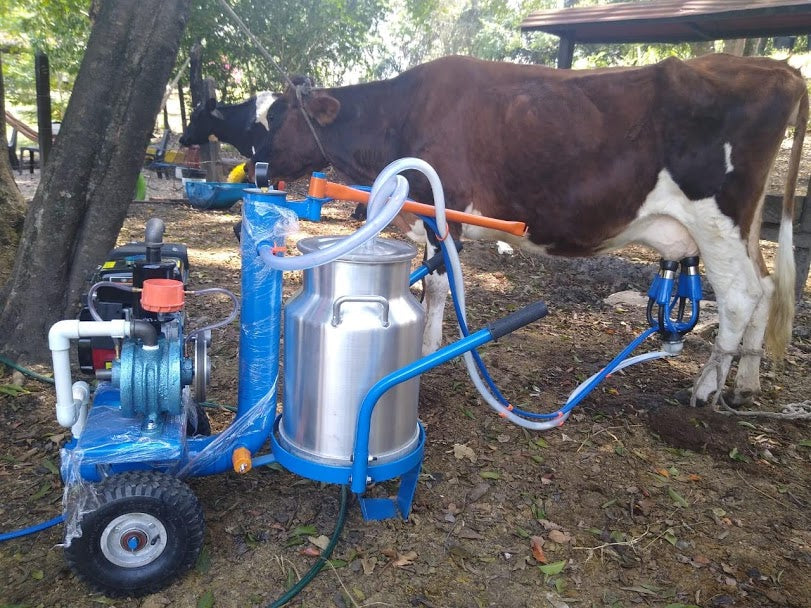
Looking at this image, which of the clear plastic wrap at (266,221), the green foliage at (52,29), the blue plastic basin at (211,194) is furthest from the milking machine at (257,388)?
the green foliage at (52,29)

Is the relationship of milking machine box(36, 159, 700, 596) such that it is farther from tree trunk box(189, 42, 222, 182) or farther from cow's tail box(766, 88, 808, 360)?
tree trunk box(189, 42, 222, 182)

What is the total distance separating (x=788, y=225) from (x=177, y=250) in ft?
11.8

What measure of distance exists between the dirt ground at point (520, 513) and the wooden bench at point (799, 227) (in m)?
1.50

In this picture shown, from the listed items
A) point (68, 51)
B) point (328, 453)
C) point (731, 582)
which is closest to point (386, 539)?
point (328, 453)

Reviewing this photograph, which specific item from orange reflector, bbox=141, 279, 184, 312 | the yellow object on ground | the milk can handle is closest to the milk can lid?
the milk can handle

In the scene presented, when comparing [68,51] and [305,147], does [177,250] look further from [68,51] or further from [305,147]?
[68,51]

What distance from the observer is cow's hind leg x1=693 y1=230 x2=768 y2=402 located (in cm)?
352

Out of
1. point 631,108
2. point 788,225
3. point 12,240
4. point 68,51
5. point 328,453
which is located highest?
point 68,51

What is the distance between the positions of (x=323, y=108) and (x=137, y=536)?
309 centimetres

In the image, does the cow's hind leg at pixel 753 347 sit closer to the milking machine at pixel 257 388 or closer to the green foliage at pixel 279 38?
the milking machine at pixel 257 388

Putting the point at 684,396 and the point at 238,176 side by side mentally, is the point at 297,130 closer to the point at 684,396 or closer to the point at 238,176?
the point at 684,396

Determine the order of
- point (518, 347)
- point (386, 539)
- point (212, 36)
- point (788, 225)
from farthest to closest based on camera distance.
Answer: point (212, 36)
point (518, 347)
point (788, 225)
point (386, 539)

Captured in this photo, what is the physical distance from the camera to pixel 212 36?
11328 millimetres

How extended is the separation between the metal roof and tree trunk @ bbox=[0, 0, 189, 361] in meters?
4.66
